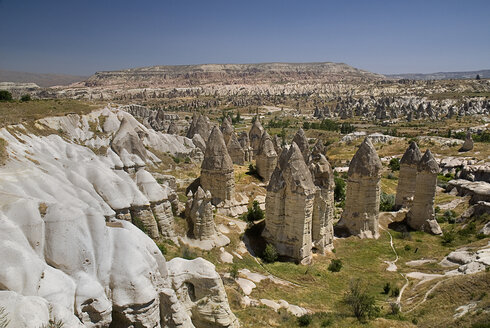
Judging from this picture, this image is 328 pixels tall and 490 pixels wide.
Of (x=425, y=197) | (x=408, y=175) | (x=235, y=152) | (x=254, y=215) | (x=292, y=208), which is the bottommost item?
(x=254, y=215)

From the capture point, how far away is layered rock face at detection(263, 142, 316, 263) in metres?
20.7

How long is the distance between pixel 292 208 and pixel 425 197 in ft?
43.4

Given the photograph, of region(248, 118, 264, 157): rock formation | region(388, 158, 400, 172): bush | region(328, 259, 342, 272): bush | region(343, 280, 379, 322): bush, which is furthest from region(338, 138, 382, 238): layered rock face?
region(388, 158, 400, 172): bush

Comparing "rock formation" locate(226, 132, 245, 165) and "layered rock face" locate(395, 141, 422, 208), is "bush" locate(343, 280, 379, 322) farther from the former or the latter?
"rock formation" locate(226, 132, 245, 165)

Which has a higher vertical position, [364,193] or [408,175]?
[408,175]

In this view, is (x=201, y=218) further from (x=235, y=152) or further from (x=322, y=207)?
(x=235, y=152)

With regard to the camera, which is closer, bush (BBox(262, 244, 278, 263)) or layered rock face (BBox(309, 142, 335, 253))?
bush (BBox(262, 244, 278, 263))

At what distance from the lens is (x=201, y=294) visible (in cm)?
1171

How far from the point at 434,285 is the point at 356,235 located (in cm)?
789

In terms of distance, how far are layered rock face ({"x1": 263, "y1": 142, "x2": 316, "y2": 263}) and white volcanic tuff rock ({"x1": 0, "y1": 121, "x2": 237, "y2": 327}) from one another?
34.3 ft

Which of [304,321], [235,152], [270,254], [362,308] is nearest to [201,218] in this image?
[270,254]

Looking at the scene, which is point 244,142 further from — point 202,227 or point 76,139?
point 202,227

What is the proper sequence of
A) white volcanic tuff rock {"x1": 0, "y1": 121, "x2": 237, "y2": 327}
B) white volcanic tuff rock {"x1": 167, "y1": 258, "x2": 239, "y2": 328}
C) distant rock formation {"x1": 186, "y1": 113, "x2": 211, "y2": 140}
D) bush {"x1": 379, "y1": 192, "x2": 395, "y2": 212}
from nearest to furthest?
white volcanic tuff rock {"x1": 0, "y1": 121, "x2": 237, "y2": 327}
white volcanic tuff rock {"x1": 167, "y1": 258, "x2": 239, "y2": 328}
bush {"x1": 379, "y1": 192, "x2": 395, "y2": 212}
distant rock formation {"x1": 186, "y1": 113, "x2": 211, "y2": 140}

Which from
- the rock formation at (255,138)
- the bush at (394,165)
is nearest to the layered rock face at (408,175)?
the rock formation at (255,138)
